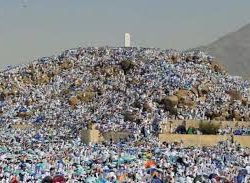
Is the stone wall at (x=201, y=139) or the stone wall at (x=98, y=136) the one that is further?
the stone wall at (x=98, y=136)

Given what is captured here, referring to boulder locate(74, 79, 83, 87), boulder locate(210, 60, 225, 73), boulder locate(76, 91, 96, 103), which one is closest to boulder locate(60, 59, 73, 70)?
boulder locate(74, 79, 83, 87)

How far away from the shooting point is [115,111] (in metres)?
52.8

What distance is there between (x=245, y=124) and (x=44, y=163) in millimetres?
20793

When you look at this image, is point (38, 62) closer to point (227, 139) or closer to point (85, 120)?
point (85, 120)

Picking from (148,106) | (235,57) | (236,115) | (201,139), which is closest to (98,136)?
(148,106)

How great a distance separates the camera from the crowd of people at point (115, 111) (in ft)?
97.0

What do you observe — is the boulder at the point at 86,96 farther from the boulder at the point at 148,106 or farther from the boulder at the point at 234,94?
the boulder at the point at 234,94

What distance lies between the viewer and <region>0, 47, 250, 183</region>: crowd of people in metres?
29.6

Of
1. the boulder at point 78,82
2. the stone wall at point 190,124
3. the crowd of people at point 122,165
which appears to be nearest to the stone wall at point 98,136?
the stone wall at point 190,124

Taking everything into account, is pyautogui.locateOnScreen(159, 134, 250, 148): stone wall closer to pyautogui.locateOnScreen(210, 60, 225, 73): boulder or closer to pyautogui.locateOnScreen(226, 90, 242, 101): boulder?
pyautogui.locateOnScreen(226, 90, 242, 101): boulder

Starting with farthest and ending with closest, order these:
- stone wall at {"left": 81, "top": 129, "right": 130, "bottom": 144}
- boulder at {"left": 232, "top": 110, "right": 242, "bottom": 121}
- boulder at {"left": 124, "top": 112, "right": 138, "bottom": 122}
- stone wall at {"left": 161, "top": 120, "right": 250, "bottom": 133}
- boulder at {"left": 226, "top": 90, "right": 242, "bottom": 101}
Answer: boulder at {"left": 226, "top": 90, "right": 242, "bottom": 101}, boulder at {"left": 232, "top": 110, "right": 242, "bottom": 121}, boulder at {"left": 124, "top": 112, "right": 138, "bottom": 122}, stone wall at {"left": 161, "top": 120, "right": 250, "bottom": 133}, stone wall at {"left": 81, "top": 129, "right": 130, "bottom": 144}

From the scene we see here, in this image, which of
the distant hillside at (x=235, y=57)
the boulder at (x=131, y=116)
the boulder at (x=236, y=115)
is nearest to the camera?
the boulder at (x=131, y=116)

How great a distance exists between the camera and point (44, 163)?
30.6m

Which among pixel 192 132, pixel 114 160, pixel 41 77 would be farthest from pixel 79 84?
pixel 114 160
